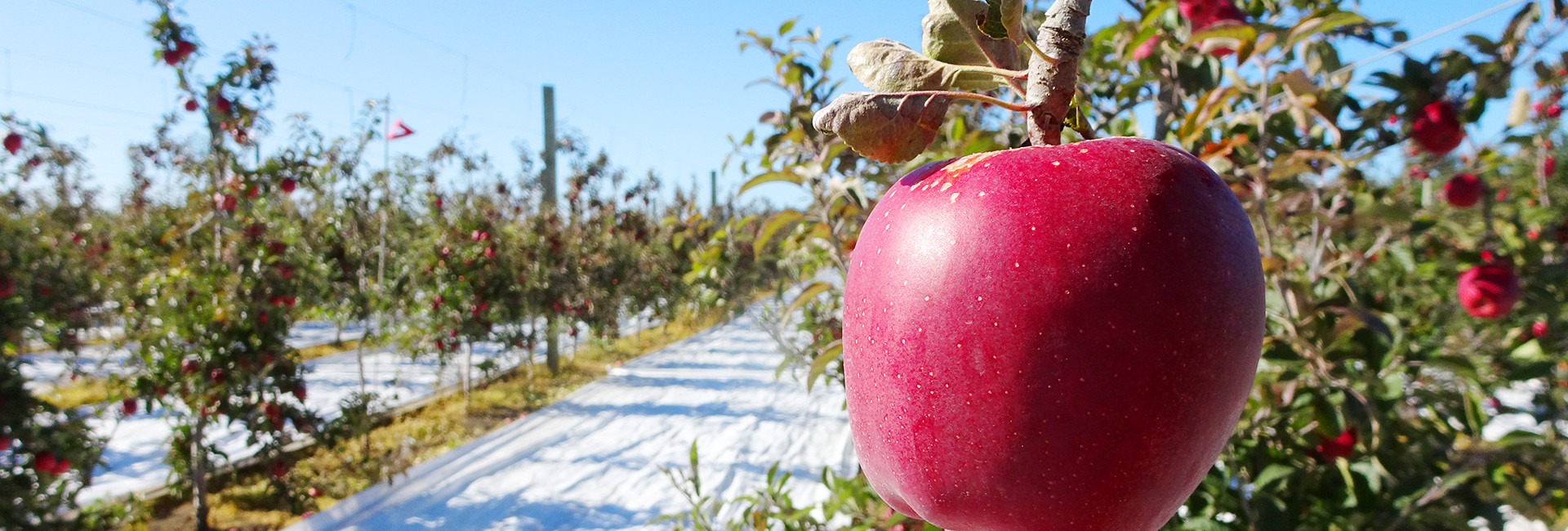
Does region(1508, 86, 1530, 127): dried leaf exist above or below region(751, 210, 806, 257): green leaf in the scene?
above

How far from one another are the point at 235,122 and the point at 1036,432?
4031 mm

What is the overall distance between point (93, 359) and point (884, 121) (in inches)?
388

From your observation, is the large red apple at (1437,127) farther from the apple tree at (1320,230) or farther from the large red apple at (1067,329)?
the large red apple at (1067,329)

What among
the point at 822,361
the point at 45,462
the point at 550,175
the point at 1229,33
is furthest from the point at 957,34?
the point at 550,175

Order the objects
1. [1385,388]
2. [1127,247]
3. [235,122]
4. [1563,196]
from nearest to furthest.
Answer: [1127,247] < [1385,388] < [235,122] < [1563,196]

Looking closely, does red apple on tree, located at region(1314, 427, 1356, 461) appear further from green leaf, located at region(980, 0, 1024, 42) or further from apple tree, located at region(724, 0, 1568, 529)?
green leaf, located at region(980, 0, 1024, 42)

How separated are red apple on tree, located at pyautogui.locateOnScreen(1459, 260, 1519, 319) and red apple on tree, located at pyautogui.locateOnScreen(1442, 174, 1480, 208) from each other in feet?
1.12

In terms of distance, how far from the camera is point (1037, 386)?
12.6 inches

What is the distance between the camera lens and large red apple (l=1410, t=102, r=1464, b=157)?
3.99 feet

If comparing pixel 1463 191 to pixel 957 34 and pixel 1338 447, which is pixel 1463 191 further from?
pixel 957 34

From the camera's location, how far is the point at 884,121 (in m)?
0.34

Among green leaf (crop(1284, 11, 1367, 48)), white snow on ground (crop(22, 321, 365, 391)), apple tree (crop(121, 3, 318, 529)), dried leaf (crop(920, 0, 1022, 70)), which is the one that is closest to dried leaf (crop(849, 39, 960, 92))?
dried leaf (crop(920, 0, 1022, 70))

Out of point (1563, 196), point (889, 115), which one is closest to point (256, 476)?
point (889, 115)

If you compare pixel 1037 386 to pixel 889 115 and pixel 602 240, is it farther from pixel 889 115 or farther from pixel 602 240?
pixel 602 240
